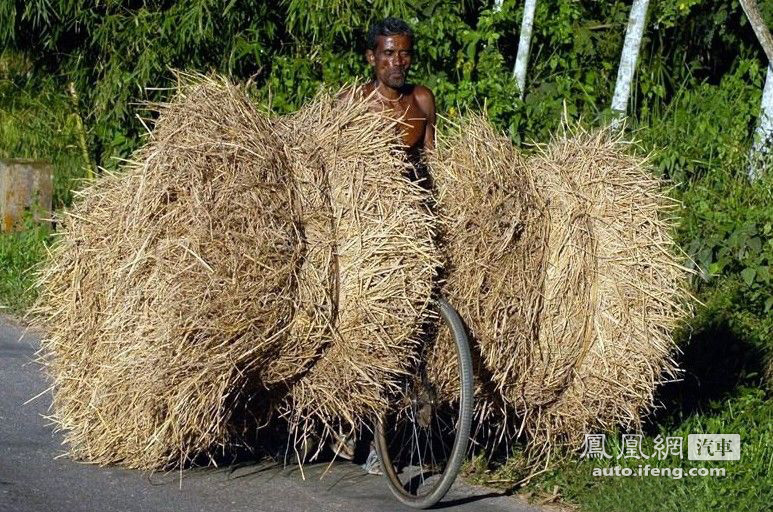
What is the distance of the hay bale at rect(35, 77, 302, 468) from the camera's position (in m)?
4.56

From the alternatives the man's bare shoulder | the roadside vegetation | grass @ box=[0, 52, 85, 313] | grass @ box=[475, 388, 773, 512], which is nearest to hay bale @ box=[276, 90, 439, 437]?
the man's bare shoulder

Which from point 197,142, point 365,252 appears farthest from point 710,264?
point 197,142

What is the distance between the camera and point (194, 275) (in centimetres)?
456

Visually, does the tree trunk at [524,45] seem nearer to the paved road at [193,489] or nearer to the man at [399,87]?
the man at [399,87]

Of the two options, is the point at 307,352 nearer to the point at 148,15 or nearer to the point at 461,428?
the point at 461,428

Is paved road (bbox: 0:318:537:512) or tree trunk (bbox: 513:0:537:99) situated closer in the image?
paved road (bbox: 0:318:537:512)

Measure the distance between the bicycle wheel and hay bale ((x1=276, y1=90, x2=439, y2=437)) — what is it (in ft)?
0.58

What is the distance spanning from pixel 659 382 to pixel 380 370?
123 centimetres

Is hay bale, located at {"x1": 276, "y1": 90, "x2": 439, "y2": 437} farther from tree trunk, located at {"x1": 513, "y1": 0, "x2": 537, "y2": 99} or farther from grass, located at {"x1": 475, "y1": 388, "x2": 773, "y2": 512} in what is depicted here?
tree trunk, located at {"x1": 513, "y1": 0, "x2": 537, "y2": 99}

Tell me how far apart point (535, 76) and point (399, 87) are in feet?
12.2

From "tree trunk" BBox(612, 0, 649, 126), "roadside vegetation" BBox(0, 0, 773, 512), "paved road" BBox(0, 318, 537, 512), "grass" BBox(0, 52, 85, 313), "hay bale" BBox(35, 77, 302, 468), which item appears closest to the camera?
"hay bale" BBox(35, 77, 302, 468)

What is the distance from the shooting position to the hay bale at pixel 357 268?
4672mm

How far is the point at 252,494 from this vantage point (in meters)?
5.14

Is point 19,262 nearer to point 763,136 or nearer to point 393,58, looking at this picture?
point 393,58
